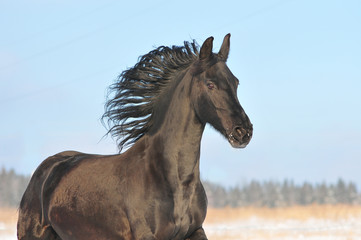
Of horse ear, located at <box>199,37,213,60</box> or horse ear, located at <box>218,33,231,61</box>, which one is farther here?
horse ear, located at <box>218,33,231,61</box>

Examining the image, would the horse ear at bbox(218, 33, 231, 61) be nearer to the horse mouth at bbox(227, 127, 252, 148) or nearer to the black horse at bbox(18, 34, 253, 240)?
the black horse at bbox(18, 34, 253, 240)

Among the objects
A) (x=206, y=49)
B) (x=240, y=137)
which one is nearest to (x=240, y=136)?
(x=240, y=137)

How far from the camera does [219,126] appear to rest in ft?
18.7

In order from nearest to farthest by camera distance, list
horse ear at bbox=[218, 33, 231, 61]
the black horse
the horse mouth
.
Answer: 1. the horse mouth
2. the black horse
3. horse ear at bbox=[218, 33, 231, 61]

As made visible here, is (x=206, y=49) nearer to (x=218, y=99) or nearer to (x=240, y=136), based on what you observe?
(x=218, y=99)

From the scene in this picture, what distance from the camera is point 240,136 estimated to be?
215 inches

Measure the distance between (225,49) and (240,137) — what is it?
1336 millimetres

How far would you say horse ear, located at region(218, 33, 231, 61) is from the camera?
6319 mm

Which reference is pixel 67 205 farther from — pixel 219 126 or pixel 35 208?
pixel 219 126

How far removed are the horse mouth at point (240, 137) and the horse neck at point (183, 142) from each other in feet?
1.83

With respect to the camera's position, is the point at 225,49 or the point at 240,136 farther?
the point at 225,49

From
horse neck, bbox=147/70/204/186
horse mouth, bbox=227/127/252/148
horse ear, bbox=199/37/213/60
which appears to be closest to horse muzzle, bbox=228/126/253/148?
horse mouth, bbox=227/127/252/148

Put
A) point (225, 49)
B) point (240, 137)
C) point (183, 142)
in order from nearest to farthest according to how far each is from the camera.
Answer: point (240, 137), point (183, 142), point (225, 49)

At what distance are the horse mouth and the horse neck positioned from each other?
0.56m
